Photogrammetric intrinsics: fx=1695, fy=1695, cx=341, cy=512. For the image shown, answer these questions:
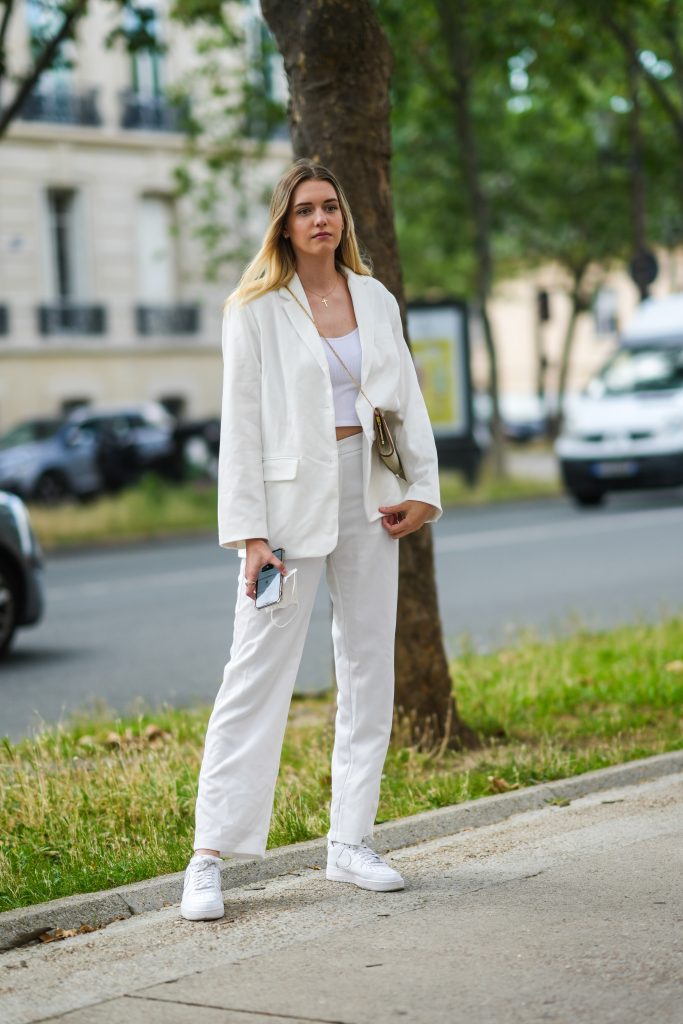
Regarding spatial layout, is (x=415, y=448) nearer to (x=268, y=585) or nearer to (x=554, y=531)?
Result: (x=268, y=585)

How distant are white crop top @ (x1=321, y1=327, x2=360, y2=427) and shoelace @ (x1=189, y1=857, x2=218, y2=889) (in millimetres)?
1260

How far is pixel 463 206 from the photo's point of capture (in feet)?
112

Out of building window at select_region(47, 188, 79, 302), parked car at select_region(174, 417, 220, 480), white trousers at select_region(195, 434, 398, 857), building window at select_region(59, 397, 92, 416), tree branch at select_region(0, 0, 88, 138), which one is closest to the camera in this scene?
white trousers at select_region(195, 434, 398, 857)

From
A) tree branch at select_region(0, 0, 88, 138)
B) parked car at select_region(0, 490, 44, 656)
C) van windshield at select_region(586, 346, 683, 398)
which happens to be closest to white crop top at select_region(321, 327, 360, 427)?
parked car at select_region(0, 490, 44, 656)

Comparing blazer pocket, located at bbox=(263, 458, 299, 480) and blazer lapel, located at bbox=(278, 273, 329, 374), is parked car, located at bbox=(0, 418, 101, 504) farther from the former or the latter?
blazer pocket, located at bbox=(263, 458, 299, 480)

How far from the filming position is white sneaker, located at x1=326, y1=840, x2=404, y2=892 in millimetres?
4809

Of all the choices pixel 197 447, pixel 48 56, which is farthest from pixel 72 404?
pixel 48 56

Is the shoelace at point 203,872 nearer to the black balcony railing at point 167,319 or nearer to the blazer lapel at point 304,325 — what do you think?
the blazer lapel at point 304,325

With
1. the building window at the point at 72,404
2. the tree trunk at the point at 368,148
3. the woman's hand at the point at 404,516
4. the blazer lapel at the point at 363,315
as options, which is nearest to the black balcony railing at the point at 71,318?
the building window at the point at 72,404

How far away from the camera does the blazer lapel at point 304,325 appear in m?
4.71

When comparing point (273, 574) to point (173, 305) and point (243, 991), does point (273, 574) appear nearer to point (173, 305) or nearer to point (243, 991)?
point (243, 991)

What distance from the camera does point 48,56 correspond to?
53.4ft

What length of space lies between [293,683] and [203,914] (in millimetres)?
678

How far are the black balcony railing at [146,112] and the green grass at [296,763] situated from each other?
2924 centimetres
